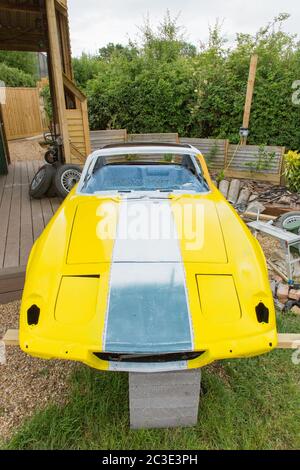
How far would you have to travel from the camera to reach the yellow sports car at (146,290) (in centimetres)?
138

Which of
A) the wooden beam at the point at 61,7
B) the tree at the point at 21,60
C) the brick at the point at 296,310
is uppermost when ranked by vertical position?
the tree at the point at 21,60

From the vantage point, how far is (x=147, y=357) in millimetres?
1366

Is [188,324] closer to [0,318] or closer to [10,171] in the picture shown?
[0,318]

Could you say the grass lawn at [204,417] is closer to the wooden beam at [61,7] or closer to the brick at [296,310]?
the brick at [296,310]

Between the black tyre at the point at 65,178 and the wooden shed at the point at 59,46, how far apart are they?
0.28 metres

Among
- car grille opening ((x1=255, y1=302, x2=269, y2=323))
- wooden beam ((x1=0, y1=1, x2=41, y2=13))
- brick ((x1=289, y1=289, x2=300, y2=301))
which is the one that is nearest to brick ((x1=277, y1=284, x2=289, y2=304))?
brick ((x1=289, y1=289, x2=300, y2=301))

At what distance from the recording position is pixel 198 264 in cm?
169

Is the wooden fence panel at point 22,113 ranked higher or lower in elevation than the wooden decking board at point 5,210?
higher

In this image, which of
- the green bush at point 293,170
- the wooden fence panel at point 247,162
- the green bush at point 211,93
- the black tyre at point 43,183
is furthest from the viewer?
the green bush at point 211,93

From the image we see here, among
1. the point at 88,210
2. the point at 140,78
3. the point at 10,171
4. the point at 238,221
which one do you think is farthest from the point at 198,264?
the point at 140,78

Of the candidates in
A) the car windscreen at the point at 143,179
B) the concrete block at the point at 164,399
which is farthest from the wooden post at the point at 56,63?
the concrete block at the point at 164,399

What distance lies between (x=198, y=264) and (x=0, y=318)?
2.02 m

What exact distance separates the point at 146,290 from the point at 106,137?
234 inches

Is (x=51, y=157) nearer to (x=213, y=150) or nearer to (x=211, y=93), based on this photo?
(x=213, y=150)
